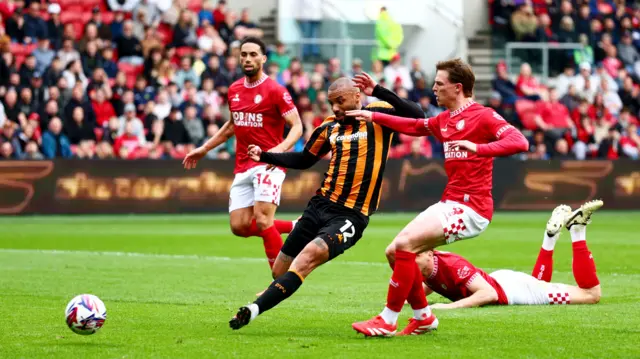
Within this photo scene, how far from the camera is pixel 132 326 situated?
345 inches

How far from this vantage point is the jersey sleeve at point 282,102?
12.0m

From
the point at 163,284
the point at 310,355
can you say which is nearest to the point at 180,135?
the point at 163,284

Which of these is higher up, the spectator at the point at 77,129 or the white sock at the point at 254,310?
the white sock at the point at 254,310

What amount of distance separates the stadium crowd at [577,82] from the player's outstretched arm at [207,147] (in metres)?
16.5

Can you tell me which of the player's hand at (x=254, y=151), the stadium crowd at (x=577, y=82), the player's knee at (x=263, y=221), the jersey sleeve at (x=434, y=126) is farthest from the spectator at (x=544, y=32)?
the player's hand at (x=254, y=151)

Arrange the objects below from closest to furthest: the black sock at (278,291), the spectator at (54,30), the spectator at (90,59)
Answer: the black sock at (278,291) < the spectator at (90,59) < the spectator at (54,30)

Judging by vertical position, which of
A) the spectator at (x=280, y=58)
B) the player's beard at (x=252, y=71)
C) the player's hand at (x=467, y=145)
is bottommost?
the spectator at (x=280, y=58)

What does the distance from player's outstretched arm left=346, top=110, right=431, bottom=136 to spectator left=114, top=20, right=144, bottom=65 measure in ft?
58.3

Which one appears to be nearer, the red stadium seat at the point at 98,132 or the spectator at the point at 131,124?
the red stadium seat at the point at 98,132

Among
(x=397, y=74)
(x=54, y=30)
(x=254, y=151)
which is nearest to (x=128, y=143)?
(x=54, y=30)

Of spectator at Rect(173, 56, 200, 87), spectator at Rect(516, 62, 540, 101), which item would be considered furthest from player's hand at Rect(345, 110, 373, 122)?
spectator at Rect(516, 62, 540, 101)

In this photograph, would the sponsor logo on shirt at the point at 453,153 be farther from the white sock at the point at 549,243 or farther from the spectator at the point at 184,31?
the spectator at the point at 184,31

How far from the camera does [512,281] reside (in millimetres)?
10289

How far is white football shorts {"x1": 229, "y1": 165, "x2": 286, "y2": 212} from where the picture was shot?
1195cm
